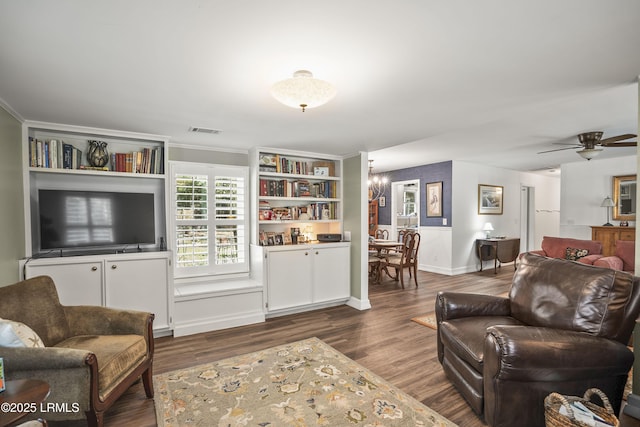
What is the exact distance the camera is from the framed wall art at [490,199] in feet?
23.8

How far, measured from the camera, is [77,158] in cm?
334

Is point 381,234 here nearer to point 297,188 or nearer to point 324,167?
point 324,167

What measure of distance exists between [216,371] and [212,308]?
3.60 feet

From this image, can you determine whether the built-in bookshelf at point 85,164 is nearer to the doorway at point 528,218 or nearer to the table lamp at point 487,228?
the table lamp at point 487,228

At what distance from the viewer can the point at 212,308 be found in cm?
374

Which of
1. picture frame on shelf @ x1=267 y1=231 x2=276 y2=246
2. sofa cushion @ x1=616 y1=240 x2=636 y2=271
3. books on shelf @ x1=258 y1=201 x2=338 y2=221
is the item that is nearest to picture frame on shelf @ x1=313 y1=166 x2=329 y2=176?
books on shelf @ x1=258 y1=201 x2=338 y2=221

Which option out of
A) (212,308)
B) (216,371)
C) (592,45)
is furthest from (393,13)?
(212,308)

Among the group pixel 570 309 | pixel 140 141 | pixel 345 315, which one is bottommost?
pixel 345 315

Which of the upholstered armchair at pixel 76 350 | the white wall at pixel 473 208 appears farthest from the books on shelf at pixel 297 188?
the white wall at pixel 473 208

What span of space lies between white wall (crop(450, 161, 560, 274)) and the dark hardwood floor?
7.53 feet

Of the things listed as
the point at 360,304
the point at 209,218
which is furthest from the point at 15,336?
the point at 360,304

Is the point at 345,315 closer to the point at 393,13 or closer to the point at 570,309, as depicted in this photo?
the point at 570,309

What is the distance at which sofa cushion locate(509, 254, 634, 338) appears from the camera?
1.95m

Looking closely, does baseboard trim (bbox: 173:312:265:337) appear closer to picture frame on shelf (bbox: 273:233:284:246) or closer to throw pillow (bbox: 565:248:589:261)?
picture frame on shelf (bbox: 273:233:284:246)
